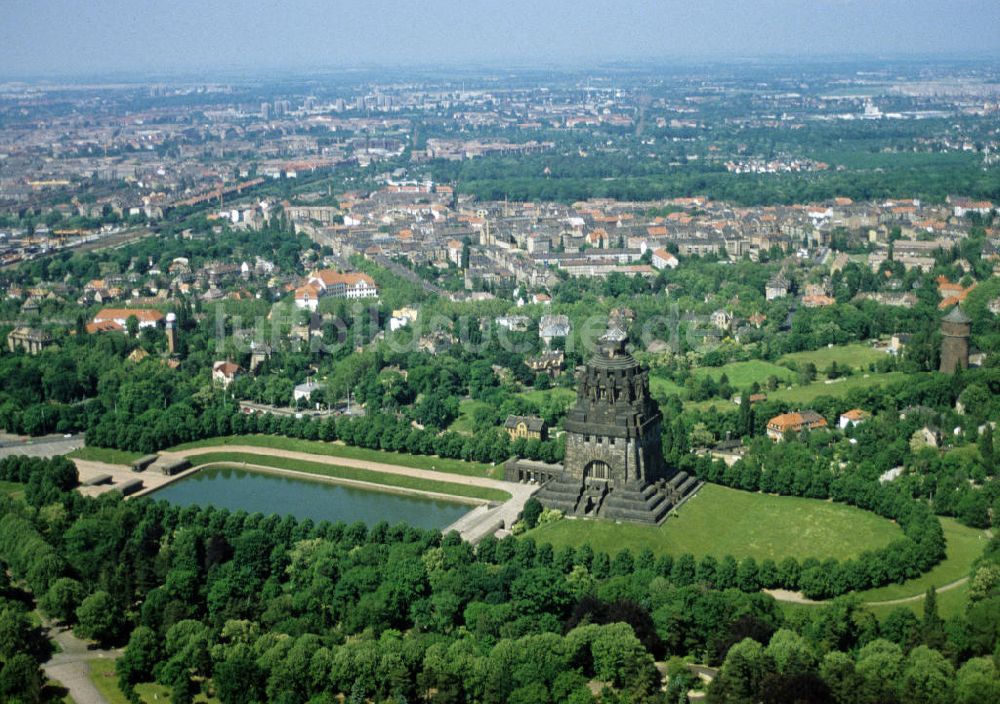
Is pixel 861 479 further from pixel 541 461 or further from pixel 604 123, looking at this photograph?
pixel 604 123

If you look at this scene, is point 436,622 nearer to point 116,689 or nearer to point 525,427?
point 116,689

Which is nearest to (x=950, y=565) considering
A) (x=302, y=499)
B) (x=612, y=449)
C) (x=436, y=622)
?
(x=612, y=449)

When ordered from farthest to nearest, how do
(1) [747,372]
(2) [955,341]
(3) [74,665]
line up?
(1) [747,372] < (2) [955,341] < (3) [74,665]

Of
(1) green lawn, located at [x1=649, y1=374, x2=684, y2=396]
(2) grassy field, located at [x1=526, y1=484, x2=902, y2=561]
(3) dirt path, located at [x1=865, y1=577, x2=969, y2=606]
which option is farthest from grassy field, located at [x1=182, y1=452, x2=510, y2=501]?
(3) dirt path, located at [x1=865, y1=577, x2=969, y2=606]

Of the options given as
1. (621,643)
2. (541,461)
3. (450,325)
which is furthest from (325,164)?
(621,643)

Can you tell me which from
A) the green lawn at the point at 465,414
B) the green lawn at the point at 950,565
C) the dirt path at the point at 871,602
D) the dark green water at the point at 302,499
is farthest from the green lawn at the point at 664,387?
the dirt path at the point at 871,602

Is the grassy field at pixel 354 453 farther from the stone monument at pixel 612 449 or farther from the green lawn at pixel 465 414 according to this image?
the stone monument at pixel 612 449

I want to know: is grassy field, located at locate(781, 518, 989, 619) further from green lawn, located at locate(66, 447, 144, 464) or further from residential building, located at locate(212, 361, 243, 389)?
residential building, located at locate(212, 361, 243, 389)
